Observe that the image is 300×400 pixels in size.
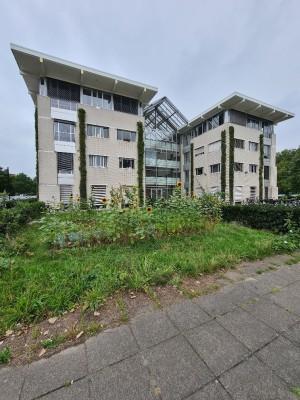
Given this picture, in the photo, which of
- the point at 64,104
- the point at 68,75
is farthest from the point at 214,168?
the point at 68,75

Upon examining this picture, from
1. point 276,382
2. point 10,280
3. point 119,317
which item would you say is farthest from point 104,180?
point 276,382

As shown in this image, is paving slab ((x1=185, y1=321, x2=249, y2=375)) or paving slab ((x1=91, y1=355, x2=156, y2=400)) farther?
paving slab ((x1=185, y1=321, x2=249, y2=375))

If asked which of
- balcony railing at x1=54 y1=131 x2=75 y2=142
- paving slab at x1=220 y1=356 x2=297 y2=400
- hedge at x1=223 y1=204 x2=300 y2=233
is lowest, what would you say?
paving slab at x1=220 y1=356 x2=297 y2=400

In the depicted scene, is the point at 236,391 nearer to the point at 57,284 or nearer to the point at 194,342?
the point at 194,342

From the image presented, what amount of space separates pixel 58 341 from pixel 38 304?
0.72 m

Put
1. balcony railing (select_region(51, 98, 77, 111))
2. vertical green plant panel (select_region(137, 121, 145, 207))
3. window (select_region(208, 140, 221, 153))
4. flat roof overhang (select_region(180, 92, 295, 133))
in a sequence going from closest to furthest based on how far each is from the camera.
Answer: balcony railing (select_region(51, 98, 77, 111)), vertical green plant panel (select_region(137, 121, 145, 207)), flat roof overhang (select_region(180, 92, 295, 133)), window (select_region(208, 140, 221, 153))

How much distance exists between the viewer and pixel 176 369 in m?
1.62

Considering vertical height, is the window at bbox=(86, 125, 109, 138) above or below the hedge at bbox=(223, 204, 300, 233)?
above

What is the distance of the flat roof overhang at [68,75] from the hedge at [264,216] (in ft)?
51.2

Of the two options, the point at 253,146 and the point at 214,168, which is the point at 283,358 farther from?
the point at 253,146

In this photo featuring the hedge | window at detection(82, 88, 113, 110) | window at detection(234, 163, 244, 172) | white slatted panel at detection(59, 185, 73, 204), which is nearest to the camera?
the hedge

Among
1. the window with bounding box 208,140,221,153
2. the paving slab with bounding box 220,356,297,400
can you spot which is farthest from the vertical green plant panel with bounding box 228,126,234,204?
the paving slab with bounding box 220,356,297,400

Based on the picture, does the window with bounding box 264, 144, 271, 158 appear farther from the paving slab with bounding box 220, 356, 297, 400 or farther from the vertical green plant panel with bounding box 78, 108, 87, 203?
the paving slab with bounding box 220, 356, 297, 400

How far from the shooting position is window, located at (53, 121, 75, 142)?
16688 mm
